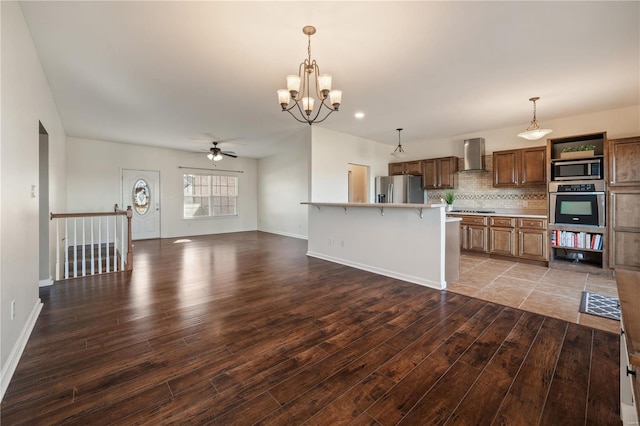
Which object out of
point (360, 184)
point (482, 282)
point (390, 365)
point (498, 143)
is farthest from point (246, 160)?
point (390, 365)

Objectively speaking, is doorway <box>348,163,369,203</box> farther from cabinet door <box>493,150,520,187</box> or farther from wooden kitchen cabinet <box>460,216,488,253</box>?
cabinet door <box>493,150,520,187</box>

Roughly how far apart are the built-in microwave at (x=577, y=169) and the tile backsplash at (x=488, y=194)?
675mm

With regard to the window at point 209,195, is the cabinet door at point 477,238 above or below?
below

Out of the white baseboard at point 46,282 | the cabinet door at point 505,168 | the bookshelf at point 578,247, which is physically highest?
the cabinet door at point 505,168

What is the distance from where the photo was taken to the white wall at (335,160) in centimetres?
566

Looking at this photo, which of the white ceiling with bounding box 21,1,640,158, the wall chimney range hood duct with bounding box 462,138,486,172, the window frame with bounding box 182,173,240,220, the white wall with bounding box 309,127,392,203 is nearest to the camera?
the white ceiling with bounding box 21,1,640,158

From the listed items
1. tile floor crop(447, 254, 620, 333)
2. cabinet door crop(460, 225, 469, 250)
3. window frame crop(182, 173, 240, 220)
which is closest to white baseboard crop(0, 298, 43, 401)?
tile floor crop(447, 254, 620, 333)

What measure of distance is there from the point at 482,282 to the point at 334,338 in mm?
2655

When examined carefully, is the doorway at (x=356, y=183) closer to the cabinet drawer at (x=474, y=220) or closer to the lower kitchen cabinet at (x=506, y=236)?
the cabinet drawer at (x=474, y=220)

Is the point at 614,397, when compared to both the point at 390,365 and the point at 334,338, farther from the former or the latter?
the point at 334,338

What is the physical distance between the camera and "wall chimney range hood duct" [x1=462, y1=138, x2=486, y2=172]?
5844mm

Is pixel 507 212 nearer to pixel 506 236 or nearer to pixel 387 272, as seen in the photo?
pixel 506 236

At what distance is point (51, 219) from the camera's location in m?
4.04

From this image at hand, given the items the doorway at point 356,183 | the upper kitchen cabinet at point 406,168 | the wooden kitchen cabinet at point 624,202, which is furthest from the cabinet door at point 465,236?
the doorway at point 356,183
